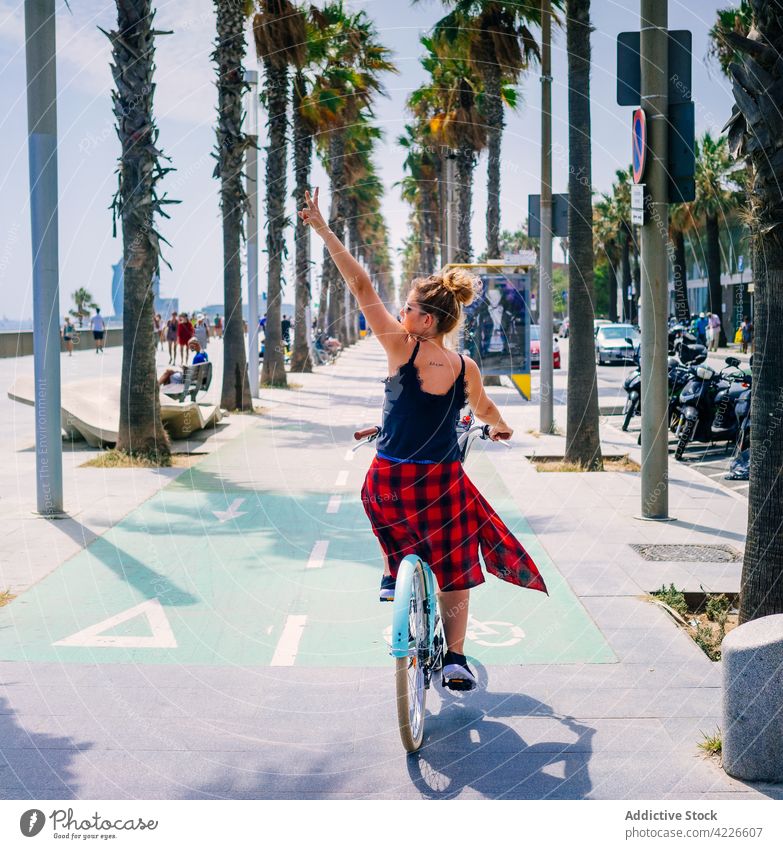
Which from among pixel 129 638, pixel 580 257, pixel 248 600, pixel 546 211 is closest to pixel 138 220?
pixel 580 257

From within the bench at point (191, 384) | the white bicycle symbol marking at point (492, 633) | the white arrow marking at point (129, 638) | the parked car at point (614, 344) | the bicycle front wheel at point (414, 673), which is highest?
the parked car at point (614, 344)

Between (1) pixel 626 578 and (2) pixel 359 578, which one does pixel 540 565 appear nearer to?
(1) pixel 626 578

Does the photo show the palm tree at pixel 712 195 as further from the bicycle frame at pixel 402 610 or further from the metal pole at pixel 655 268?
the bicycle frame at pixel 402 610

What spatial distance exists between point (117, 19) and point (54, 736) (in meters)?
10.4

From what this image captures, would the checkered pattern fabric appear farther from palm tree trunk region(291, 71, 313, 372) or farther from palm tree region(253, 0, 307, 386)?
palm tree trunk region(291, 71, 313, 372)

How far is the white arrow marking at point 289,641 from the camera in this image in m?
5.55

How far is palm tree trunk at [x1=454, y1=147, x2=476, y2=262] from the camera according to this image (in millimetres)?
28031

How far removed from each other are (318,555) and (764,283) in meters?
3.99

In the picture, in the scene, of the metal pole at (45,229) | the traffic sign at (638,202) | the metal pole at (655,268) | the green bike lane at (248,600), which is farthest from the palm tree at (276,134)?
the traffic sign at (638,202)

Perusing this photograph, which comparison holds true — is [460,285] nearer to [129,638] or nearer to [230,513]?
[129,638]

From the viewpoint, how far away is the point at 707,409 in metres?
14.3

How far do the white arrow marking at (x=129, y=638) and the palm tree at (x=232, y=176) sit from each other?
43.6ft

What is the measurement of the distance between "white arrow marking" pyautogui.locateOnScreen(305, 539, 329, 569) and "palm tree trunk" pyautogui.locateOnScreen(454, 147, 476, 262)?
64.9ft

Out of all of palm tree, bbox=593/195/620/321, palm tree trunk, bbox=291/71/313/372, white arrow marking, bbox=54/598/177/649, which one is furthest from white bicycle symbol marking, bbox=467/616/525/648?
palm tree, bbox=593/195/620/321
